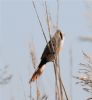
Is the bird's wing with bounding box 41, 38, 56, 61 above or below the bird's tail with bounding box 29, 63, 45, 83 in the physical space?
above

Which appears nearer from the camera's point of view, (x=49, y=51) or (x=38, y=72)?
(x=38, y=72)

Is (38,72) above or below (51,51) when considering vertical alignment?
below

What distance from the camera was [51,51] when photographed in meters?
2.13

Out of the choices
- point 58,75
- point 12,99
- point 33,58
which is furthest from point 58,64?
point 12,99

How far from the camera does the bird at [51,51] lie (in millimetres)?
2043

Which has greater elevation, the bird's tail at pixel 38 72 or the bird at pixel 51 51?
the bird at pixel 51 51

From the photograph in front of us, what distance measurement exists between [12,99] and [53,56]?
654mm

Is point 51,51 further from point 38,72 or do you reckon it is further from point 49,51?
point 38,72

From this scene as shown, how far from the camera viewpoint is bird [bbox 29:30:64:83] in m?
2.04

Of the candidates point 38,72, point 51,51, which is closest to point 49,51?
point 51,51

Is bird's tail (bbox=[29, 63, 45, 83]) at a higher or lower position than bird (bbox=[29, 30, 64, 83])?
lower

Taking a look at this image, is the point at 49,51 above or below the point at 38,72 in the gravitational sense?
above

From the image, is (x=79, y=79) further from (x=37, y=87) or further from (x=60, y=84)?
(x=37, y=87)

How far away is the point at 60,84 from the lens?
71.5 inches
